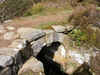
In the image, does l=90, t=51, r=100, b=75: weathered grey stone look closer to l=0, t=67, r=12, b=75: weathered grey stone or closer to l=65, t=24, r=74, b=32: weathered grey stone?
l=65, t=24, r=74, b=32: weathered grey stone

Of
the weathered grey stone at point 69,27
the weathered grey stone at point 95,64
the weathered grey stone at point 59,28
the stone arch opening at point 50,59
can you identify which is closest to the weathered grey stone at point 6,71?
the stone arch opening at point 50,59

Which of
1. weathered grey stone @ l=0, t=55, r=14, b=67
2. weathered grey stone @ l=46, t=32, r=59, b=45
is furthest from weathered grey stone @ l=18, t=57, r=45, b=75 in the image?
weathered grey stone @ l=46, t=32, r=59, b=45

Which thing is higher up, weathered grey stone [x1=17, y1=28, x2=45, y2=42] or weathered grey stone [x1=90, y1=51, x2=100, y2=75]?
weathered grey stone [x1=17, y1=28, x2=45, y2=42]

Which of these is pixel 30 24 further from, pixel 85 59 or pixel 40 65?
pixel 85 59

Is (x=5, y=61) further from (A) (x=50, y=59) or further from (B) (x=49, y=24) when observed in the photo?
(B) (x=49, y=24)

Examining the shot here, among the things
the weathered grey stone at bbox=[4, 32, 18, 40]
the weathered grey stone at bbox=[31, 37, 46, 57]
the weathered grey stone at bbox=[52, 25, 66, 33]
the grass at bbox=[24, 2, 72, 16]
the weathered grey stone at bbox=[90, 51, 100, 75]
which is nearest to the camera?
the weathered grey stone at bbox=[4, 32, 18, 40]

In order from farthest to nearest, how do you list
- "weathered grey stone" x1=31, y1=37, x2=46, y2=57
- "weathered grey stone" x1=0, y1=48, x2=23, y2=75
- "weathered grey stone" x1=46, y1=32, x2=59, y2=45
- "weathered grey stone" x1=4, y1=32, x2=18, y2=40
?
"weathered grey stone" x1=46, y1=32, x2=59, y2=45
"weathered grey stone" x1=31, y1=37, x2=46, y2=57
"weathered grey stone" x1=4, y1=32, x2=18, y2=40
"weathered grey stone" x1=0, y1=48, x2=23, y2=75

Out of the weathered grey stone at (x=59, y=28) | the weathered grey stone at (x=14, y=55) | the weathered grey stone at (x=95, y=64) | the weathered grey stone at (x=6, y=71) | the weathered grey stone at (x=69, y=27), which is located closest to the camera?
the weathered grey stone at (x=6, y=71)

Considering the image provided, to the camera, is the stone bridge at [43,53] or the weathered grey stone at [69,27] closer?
the stone bridge at [43,53]

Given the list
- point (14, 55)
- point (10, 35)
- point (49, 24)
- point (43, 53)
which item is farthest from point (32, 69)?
point (49, 24)

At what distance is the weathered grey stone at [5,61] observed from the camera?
3.15 m

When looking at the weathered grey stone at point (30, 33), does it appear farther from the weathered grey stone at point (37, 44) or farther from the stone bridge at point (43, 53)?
the weathered grey stone at point (37, 44)

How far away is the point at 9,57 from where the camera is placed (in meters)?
3.29

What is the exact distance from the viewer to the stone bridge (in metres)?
3.53
